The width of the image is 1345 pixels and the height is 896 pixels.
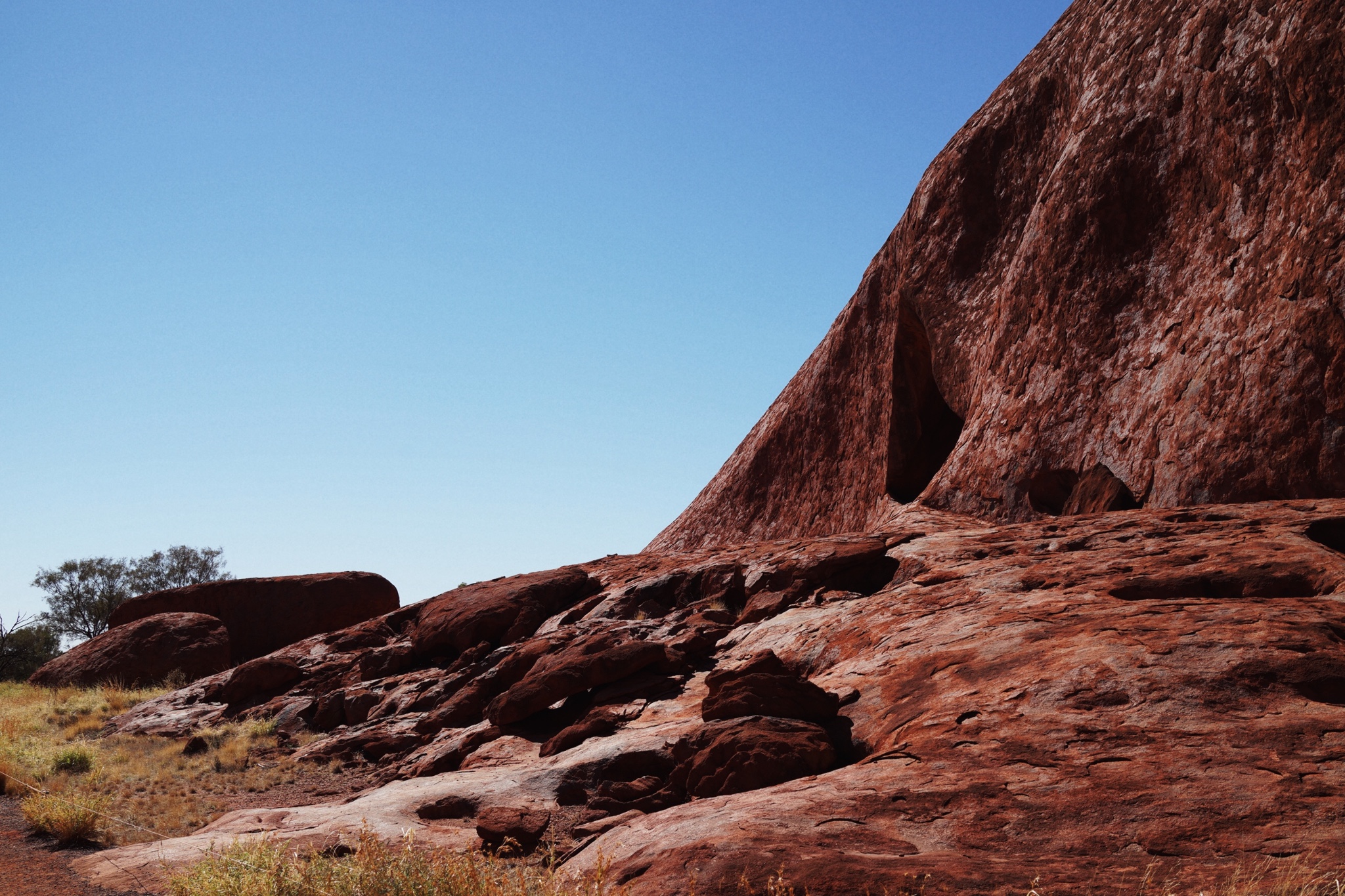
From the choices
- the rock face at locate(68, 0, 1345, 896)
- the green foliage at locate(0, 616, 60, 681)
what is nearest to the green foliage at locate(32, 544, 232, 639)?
the green foliage at locate(0, 616, 60, 681)

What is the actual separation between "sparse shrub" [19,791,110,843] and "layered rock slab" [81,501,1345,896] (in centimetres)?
122

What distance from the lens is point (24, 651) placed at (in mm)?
35719

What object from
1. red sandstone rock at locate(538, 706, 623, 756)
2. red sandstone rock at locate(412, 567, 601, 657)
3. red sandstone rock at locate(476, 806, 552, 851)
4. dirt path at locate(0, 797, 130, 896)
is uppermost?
red sandstone rock at locate(412, 567, 601, 657)

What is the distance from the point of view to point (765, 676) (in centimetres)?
816

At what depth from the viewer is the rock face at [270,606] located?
→ 2589 cm

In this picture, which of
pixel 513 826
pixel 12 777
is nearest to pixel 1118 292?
pixel 513 826

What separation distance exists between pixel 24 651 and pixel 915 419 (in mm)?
36349

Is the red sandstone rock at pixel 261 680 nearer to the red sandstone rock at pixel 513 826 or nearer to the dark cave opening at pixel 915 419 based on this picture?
the red sandstone rock at pixel 513 826

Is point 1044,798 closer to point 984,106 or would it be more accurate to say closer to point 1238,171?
point 1238,171

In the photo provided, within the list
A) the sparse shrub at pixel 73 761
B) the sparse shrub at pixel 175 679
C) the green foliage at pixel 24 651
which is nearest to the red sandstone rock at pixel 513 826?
the sparse shrub at pixel 73 761

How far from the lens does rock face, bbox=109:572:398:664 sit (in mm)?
25891

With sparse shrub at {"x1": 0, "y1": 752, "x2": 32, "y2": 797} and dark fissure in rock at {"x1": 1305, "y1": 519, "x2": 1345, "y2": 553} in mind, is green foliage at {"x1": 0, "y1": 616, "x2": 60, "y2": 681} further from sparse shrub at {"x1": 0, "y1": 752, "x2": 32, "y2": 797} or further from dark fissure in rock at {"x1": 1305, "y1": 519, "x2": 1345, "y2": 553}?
dark fissure in rock at {"x1": 1305, "y1": 519, "x2": 1345, "y2": 553}

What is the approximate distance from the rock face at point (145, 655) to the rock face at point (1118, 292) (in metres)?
13.8

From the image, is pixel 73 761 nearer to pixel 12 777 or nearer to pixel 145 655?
pixel 12 777
